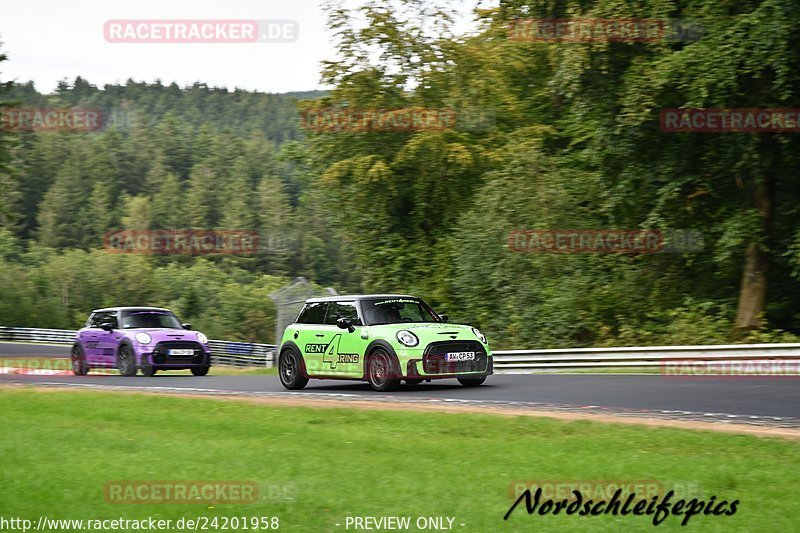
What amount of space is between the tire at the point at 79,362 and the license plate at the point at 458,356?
1239cm

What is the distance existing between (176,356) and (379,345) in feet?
Answer: 28.3

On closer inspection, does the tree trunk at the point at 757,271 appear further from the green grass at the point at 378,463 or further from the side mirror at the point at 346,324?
the green grass at the point at 378,463

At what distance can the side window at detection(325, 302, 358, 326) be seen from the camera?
19516mm

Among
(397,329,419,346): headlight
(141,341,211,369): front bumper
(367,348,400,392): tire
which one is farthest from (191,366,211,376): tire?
(397,329,419,346): headlight

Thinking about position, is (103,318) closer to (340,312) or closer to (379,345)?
(340,312)

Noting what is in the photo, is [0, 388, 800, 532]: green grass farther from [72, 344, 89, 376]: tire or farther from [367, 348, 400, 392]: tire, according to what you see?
[72, 344, 89, 376]: tire

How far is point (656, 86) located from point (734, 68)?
2210mm

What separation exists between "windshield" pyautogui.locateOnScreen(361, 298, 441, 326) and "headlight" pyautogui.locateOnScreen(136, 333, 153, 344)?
26.3 feet

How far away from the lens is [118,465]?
10.3 m

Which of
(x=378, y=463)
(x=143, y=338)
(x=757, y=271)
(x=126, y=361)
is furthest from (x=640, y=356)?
(x=378, y=463)

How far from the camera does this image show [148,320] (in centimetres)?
2666

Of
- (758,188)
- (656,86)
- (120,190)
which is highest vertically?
(120,190)

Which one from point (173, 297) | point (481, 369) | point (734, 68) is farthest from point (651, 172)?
point (173, 297)

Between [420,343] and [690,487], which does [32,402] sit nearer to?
[420,343]
